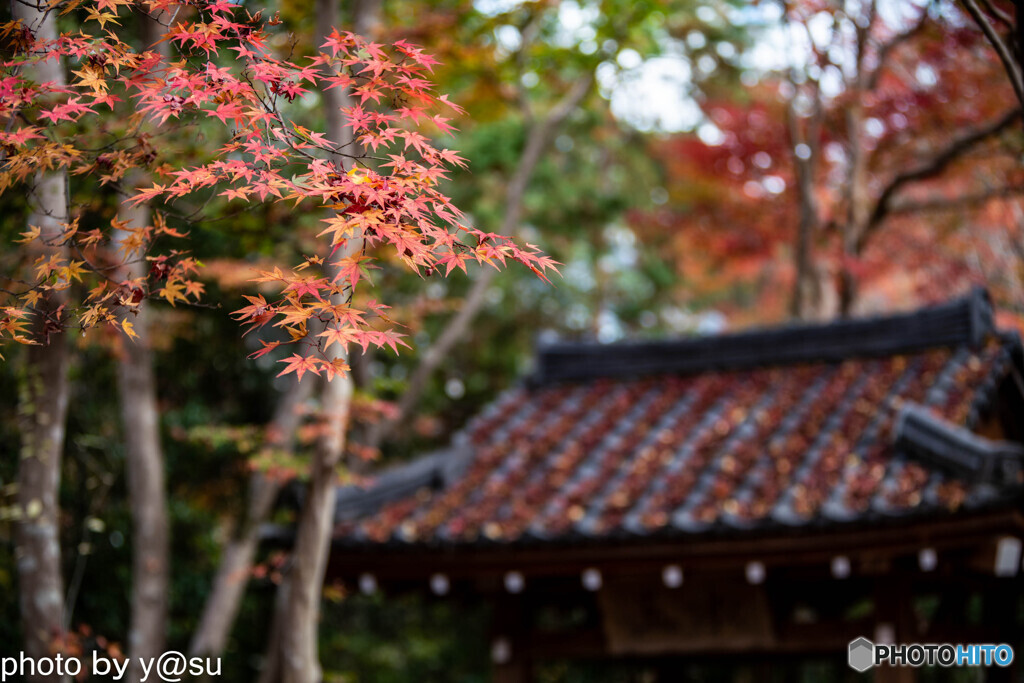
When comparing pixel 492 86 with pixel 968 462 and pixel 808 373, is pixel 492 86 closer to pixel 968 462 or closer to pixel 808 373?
pixel 808 373

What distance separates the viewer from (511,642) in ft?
18.5

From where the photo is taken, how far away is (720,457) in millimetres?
5383

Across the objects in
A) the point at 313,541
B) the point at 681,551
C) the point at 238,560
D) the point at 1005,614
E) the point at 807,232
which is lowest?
the point at 1005,614

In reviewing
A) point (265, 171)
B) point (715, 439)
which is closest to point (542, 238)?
point (715, 439)

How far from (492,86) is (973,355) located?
535 centimetres

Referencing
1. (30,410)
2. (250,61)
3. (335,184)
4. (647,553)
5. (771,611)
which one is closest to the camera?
(335,184)

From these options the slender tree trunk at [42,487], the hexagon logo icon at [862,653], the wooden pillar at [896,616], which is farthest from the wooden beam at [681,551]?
the slender tree trunk at [42,487]

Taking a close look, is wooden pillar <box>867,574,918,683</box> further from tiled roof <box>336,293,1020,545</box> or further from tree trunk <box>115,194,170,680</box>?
tree trunk <box>115,194,170,680</box>

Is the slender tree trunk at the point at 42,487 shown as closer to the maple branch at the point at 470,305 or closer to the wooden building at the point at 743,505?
the wooden building at the point at 743,505

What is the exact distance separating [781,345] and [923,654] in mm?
2507

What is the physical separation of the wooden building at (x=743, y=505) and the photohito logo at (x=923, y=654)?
5 centimetres

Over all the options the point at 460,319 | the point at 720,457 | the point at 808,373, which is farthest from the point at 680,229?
the point at 720,457

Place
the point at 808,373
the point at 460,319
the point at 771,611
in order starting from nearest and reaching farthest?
the point at 771,611 → the point at 808,373 → the point at 460,319

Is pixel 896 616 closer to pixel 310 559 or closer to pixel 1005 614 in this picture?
pixel 1005 614
